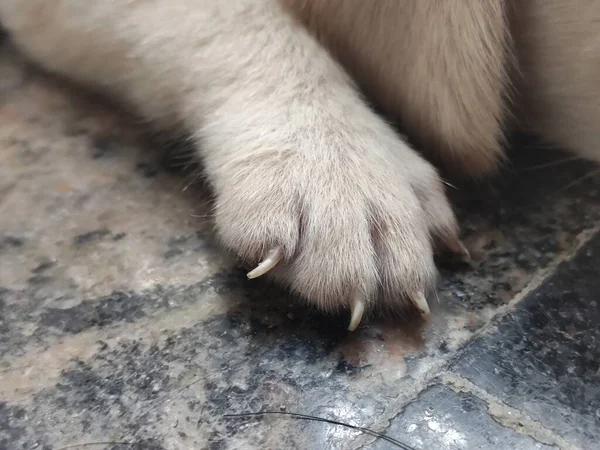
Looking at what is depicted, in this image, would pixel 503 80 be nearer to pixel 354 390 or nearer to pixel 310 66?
pixel 310 66

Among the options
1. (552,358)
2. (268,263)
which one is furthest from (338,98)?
(552,358)

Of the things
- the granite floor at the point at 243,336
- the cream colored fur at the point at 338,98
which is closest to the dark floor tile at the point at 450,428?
the granite floor at the point at 243,336

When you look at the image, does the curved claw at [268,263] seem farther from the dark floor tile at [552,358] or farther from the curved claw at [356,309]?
the dark floor tile at [552,358]

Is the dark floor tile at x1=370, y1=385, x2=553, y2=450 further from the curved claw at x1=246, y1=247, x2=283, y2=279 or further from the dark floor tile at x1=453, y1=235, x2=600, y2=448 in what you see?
the curved claw at x1=246, y1=247, x2=283, y2=279

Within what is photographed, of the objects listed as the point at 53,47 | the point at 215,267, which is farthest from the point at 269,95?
the point at 53,47

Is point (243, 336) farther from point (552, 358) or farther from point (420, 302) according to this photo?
point (552, 358)

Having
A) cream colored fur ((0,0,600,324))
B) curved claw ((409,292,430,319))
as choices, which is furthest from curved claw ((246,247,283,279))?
curved claw ((409,292,430,319))

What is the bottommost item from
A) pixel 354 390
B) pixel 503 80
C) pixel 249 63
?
pixel 354 390

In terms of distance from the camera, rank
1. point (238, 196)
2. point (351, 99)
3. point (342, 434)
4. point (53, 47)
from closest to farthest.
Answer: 1. point (342, 434)
2. point (238, 196)
3. point (351, 99)
4. point (53, 47)
